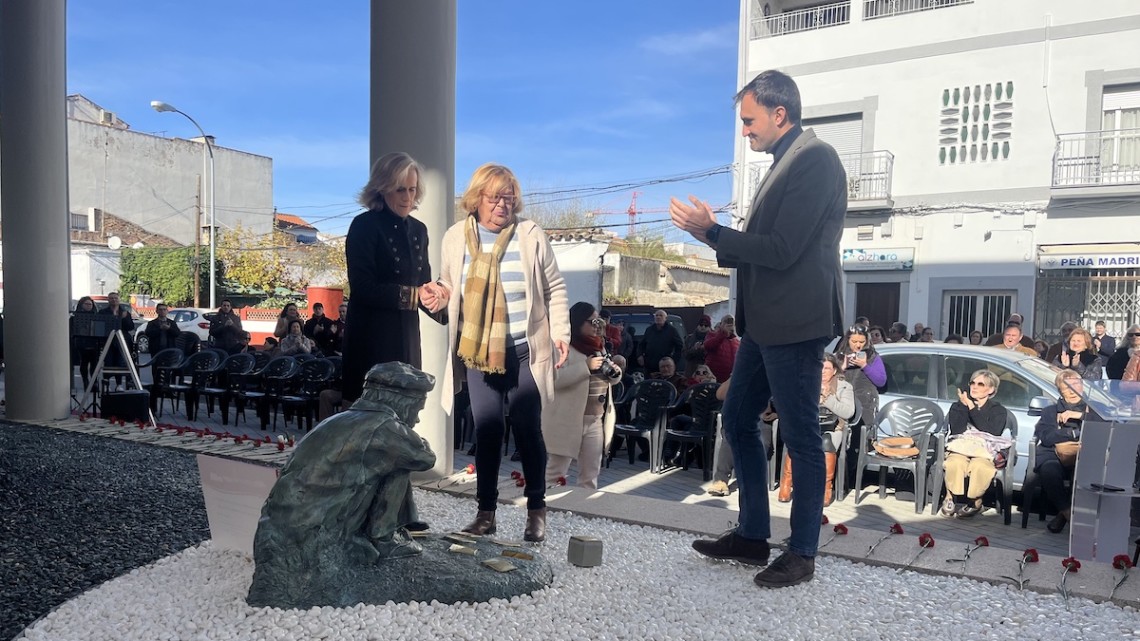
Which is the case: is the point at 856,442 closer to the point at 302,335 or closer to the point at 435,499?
the point at 435,499

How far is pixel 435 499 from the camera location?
482 centimetres

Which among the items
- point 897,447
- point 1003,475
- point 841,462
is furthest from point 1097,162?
point 841,462

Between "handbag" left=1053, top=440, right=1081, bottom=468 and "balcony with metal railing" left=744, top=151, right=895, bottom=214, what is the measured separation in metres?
13.1

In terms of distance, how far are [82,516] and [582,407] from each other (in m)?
3.32

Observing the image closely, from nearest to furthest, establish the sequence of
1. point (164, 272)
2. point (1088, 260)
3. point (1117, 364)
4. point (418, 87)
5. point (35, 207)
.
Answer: point (418, 87) < point (35, 207) < point (1117, 364) < point (1088, 260) < point (164, 272)

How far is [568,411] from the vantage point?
649cm

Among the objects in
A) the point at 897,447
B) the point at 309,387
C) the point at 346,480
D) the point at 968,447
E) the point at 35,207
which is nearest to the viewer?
the point at 346,480

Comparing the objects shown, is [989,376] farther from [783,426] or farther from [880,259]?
[880,259]

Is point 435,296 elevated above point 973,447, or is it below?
above

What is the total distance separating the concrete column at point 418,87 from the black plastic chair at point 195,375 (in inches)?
263

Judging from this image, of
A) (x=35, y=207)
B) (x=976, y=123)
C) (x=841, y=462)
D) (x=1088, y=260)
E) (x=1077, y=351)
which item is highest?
Result: (x=976, y=123)

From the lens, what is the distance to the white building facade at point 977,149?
645 inches

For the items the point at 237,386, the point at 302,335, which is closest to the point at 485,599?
the point at 237,386

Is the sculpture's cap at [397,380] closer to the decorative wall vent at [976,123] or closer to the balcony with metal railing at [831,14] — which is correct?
the decorative wall vent at [976,123]
